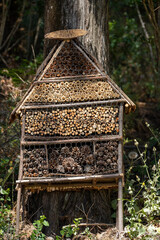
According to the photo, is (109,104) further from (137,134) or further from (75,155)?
(137,134)

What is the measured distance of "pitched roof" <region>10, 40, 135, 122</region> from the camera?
4480mm

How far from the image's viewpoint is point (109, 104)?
175 inches

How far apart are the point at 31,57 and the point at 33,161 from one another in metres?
4.75

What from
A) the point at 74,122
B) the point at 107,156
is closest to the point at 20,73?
the point at 74,122

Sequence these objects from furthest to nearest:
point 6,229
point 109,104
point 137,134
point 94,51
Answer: point 137,134, point 94,51, point 109,104, point 6,229

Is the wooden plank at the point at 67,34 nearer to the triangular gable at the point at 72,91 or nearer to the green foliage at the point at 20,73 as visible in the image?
the triangular gable at the point at 72,91

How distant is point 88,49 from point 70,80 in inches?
25.4

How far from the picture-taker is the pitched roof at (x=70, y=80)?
14.7 ft

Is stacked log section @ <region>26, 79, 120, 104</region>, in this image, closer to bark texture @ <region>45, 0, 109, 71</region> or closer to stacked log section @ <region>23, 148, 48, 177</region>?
stacked log section @ <region>23, 148, 48, 177</region>

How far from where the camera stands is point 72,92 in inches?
178

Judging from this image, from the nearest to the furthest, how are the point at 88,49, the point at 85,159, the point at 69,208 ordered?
1. the point at 85,159
2. the point at 69,208
3. the point at 88,49

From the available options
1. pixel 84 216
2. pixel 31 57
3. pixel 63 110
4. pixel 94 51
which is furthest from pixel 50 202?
pixel 31 57

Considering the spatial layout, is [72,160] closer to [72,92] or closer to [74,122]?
[74,122]

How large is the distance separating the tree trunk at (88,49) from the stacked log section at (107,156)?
1.77ft
